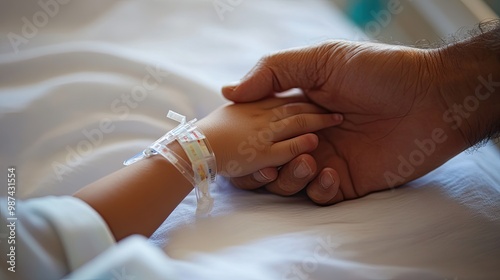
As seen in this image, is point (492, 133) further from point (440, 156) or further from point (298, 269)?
point (298, 269)

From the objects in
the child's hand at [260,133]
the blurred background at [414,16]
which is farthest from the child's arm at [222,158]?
the blurred background at [414,16]

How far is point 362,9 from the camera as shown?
4.56ft

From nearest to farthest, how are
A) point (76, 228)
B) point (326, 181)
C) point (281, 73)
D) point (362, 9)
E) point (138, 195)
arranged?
1. point (76, 228)
2. point (138, 195)
3. point (326, 181)
4. point (281, 73)
5. point (362, 9)

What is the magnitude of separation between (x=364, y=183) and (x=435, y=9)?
55 cm

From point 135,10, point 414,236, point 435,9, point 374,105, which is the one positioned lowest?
point 414,236

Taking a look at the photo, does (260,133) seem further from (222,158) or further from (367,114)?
(367,114)

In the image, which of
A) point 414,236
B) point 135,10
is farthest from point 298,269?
point 135,10

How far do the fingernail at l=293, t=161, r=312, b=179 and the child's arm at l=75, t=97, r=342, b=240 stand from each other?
3cm

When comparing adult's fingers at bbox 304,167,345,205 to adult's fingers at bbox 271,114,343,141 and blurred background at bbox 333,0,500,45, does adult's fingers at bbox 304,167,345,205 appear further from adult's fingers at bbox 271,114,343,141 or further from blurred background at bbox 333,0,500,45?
blurred background at bbox 333,0,500,45

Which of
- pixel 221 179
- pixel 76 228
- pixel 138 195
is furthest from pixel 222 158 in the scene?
pixel 76 228

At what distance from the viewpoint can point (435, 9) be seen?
117cm

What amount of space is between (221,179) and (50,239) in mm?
Result: 344

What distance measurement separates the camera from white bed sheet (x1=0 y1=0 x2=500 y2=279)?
71cm

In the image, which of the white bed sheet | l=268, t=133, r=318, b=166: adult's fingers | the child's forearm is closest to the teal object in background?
the white bed sheet
